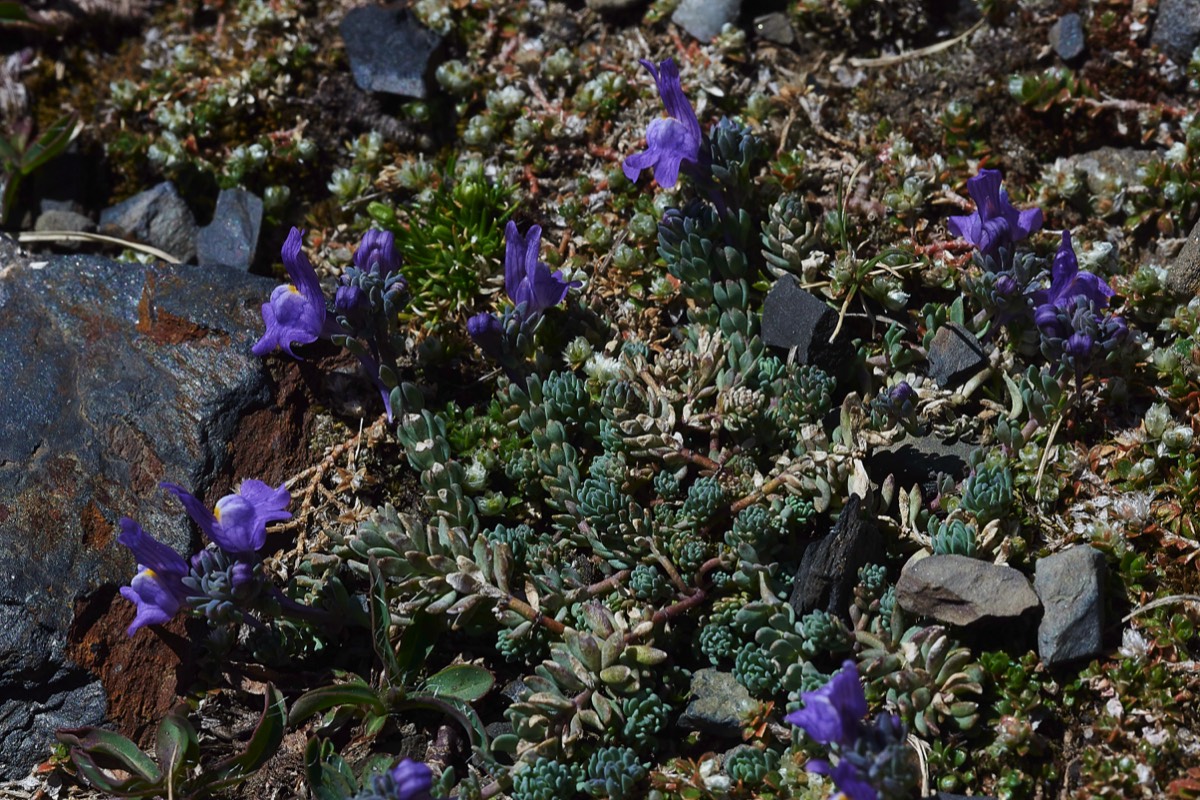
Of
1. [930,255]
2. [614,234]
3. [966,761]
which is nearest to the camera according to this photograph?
[966,761]

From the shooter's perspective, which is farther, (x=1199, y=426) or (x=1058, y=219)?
(x=1058, y=219)

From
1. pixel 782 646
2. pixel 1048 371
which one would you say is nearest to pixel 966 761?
pixel 782 646

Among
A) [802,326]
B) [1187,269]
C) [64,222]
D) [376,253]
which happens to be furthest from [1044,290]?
[64,222]

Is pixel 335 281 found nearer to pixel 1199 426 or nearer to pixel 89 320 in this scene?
pixel 89 320

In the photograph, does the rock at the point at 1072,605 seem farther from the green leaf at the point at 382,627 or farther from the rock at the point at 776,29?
the rock at the point at 776,29

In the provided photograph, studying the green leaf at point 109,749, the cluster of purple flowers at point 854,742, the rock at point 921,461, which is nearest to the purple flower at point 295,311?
the green leaf at point 109,749

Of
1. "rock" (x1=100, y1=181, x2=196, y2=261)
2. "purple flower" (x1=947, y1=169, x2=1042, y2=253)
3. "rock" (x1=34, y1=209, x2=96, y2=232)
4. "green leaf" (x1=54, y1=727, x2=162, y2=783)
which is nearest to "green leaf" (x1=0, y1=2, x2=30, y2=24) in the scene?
"rock" (x1=34, y1=209, x2=96, y2=232)
